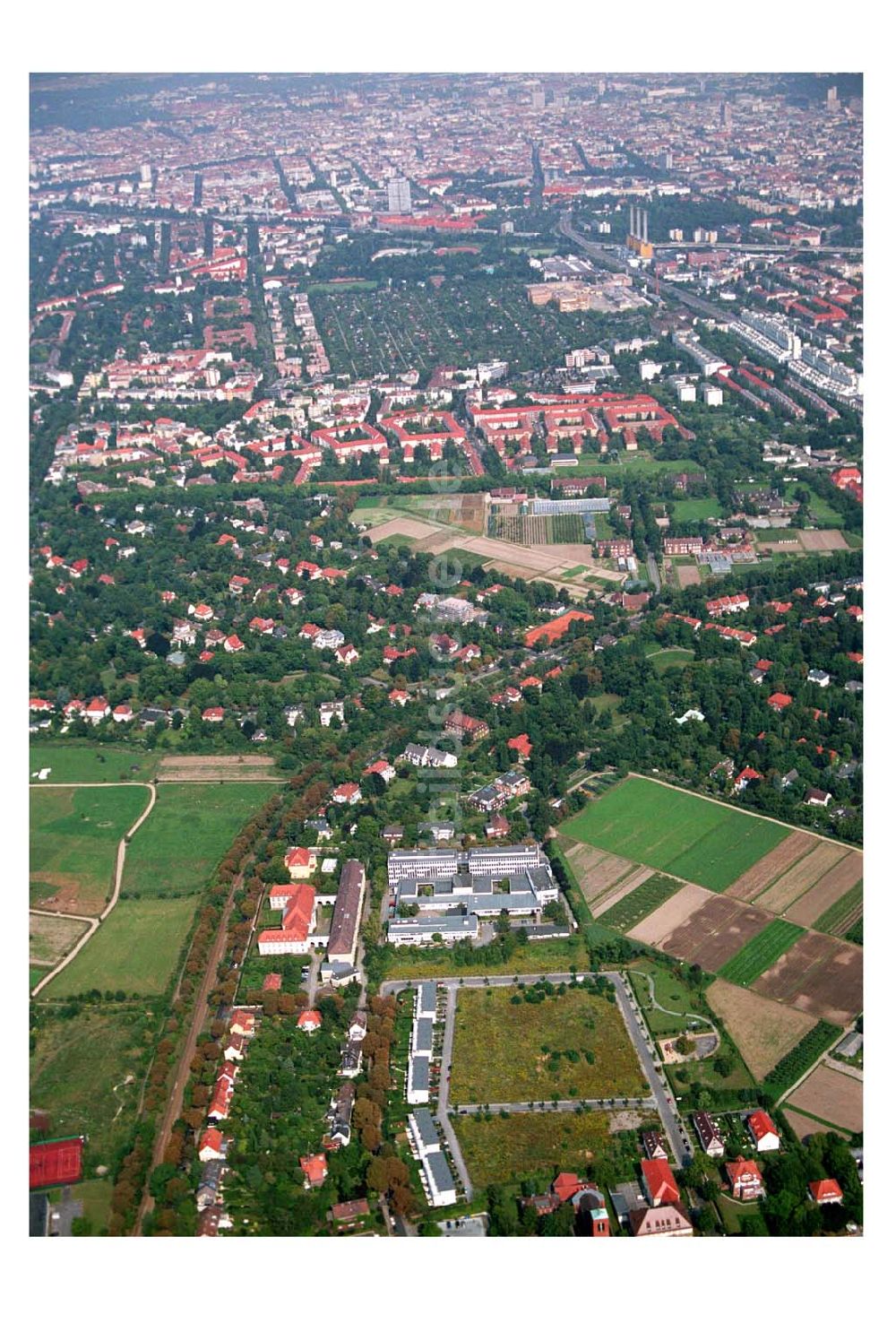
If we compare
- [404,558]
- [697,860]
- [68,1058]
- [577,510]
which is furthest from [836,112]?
[68,1058]

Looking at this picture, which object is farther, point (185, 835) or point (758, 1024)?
point (185, 835)

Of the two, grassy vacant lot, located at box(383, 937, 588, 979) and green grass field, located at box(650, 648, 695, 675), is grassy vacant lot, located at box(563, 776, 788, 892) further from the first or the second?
green grass field, located at box(650, 648, 695, 675)

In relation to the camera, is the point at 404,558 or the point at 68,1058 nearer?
the point at 68,1058

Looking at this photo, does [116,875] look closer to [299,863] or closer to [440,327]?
[299,863]

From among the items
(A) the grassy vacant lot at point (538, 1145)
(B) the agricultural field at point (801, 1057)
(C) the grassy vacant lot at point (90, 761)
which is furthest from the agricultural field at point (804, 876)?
(C) the grassy vacant lot at point (90, 761)

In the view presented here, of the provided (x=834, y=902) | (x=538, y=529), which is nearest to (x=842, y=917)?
(x=834, y=902)

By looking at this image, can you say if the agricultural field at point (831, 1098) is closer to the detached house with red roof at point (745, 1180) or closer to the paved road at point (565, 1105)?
the detached house with red roof at point (745, 1180)

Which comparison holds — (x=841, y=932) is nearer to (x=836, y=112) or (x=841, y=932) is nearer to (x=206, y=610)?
(x=206, y=610)
